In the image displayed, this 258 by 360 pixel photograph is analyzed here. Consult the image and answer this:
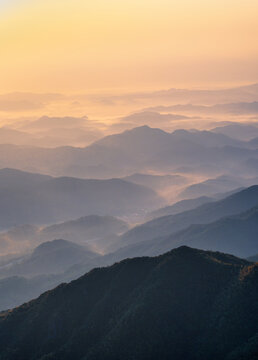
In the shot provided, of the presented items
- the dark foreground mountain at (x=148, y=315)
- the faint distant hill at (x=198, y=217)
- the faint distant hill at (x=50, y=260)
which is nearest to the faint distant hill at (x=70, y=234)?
the faint distant hill at (x=198, y=217)

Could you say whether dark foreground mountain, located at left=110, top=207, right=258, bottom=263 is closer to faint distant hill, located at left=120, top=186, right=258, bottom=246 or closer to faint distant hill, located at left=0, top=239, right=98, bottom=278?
faint distant hill, located at left=0, top=239, right=98, bottom=278

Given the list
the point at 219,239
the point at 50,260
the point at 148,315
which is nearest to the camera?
the point at 148,315

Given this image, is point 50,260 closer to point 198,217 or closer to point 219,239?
point 198,217

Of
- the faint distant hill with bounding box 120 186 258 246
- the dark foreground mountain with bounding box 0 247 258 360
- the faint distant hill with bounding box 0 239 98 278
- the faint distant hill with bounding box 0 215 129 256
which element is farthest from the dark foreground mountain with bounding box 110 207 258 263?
the dark foreground mountain with bounding box 0 247 258 360

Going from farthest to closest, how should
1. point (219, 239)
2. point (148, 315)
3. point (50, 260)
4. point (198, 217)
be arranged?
point (198, 217) → point (50, 260) → point (219, 239) → point (148, 315)

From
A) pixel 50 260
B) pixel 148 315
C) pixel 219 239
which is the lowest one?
pixel 148 315

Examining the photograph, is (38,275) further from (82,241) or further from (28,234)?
(28,234)

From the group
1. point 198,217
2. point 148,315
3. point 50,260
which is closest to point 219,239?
point 198,217

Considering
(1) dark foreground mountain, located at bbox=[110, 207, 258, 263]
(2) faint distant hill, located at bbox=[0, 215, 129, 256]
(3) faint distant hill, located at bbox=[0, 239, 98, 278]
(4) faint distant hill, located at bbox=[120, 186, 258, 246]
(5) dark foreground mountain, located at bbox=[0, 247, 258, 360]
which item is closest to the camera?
(5) dark foreground mountain, located at bbox=[0, 247, 258, 360]
